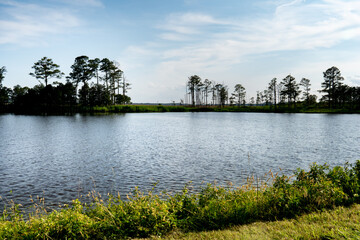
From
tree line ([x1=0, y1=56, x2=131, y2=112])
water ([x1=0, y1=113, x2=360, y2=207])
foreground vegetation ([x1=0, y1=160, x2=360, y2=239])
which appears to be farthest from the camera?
tree line ([x1=0, y1=56, x2=131, y2=112])

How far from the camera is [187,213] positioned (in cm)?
728

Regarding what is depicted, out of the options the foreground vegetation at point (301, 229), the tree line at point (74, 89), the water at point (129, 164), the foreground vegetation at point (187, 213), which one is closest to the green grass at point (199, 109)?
the tree line at point (74, 89)

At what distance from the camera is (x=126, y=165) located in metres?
17.6

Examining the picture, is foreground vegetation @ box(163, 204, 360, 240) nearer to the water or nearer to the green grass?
the water

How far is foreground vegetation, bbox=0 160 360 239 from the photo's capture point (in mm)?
6133

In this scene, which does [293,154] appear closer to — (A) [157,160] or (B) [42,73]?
(A) [157,160]

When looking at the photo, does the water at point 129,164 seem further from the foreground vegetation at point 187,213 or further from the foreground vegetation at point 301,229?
the foreground vegetation at point 301,229

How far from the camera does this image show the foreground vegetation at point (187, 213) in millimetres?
6133

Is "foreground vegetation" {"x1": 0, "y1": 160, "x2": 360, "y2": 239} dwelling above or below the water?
above

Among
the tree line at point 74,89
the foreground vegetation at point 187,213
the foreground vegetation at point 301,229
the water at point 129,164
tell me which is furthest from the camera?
the tree line at point 74,89

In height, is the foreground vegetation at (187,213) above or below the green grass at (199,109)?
below

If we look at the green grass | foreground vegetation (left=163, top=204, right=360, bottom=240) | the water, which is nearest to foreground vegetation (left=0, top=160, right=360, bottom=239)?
foreground vegetation (left=163, top=204, right=360, bottom=240)

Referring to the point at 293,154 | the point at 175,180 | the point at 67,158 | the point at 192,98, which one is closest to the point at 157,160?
the point at 175,180

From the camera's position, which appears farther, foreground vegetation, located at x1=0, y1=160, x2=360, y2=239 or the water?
the water
